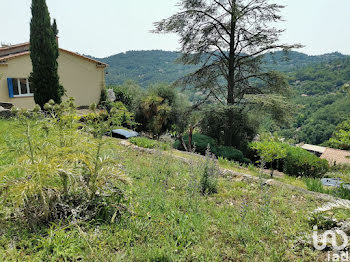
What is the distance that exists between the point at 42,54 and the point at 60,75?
14.0ft

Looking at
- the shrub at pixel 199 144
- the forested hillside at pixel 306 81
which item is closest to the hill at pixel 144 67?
the forested hillside at pixel 306 81

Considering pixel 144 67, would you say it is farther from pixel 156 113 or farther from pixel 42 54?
pixel 42 54

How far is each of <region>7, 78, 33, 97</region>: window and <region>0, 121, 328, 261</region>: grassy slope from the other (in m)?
13.4

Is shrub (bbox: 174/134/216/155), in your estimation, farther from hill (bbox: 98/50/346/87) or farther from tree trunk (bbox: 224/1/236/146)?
hill (bbox: 98/50/346/87)

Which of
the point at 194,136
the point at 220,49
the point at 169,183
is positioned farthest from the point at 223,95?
the point at 169,183

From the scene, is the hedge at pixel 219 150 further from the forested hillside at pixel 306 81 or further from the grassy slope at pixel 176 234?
the forested hillside at pixel 306 81

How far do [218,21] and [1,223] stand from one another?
13.2 m

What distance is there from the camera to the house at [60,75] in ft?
44.2

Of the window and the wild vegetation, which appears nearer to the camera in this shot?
the wild vegetation

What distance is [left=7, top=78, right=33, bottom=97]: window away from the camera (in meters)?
13.4

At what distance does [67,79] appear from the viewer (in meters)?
16.5

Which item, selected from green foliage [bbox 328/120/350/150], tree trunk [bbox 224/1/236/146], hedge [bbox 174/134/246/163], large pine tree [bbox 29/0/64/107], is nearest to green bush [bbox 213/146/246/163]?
hedge [bbox 174/134/246/163]

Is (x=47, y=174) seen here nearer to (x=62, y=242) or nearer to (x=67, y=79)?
(x=62, y=242)

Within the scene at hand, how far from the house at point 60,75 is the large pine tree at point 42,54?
4.20 feet
